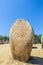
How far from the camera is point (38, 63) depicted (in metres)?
9.24

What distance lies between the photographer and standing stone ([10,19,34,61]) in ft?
28.9

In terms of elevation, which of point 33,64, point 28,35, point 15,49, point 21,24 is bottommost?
point 33,64

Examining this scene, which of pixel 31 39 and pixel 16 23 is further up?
pixel 16 23

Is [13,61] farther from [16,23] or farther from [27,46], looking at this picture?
[16,23]

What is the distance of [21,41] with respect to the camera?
8.90 meters

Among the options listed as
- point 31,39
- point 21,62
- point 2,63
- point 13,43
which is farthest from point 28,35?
point 2,63

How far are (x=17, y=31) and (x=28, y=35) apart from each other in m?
0.69

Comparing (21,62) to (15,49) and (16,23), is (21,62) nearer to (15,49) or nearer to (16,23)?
(15,49)

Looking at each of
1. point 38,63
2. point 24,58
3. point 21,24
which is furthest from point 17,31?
point 38,63

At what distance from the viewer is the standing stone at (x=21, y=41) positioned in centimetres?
882

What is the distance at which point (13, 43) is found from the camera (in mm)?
9031

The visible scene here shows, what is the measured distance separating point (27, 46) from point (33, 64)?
1031mm

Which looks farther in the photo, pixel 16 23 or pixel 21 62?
pixel 16 23

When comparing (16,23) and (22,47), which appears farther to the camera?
(16,23)
